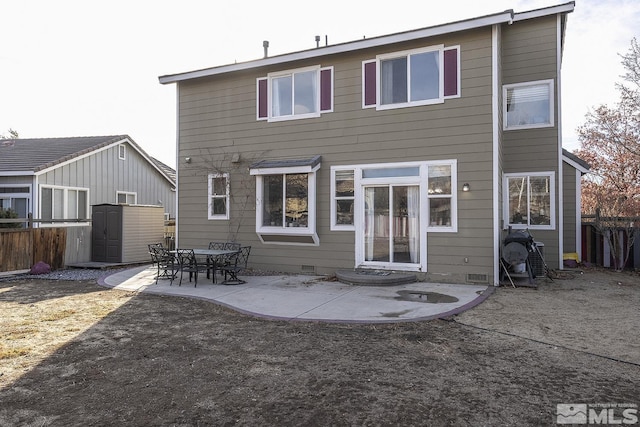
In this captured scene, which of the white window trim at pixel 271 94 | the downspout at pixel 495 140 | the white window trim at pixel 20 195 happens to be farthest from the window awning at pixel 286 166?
the white window trim at pixel 20 195

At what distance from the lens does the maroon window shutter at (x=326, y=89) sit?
391 inches

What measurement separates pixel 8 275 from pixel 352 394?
10657mm

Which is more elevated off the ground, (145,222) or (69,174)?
(69,174)

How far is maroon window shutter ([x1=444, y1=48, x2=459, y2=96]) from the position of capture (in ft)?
28.5

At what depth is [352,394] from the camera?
136 inches

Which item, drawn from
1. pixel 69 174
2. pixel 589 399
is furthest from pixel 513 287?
pixel 69 174

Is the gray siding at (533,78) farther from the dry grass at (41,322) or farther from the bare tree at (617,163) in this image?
the dry grass at (41,322)

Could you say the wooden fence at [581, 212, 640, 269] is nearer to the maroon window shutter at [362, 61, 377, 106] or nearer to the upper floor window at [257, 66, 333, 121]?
the maroon window shutter at [362, 61, 377, 106]

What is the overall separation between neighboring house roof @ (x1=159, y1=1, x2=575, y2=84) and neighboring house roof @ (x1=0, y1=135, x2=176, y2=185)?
5719 mm

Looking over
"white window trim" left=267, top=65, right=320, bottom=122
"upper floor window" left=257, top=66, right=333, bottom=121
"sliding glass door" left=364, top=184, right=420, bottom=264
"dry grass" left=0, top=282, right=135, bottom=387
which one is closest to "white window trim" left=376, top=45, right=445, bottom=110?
"upper floor window" left=257, top=66, right=333, bottom=121

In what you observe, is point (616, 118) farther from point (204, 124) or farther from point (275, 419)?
point (275, 419)

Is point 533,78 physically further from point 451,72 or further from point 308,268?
point 308,268

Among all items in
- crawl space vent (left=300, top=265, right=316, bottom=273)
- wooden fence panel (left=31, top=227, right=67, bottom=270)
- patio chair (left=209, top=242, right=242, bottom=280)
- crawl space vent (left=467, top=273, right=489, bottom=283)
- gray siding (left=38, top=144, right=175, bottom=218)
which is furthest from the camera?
gray siding (left=38, top=144, right=175, bottom=218)

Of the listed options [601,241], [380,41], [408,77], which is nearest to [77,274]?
[380,41]
